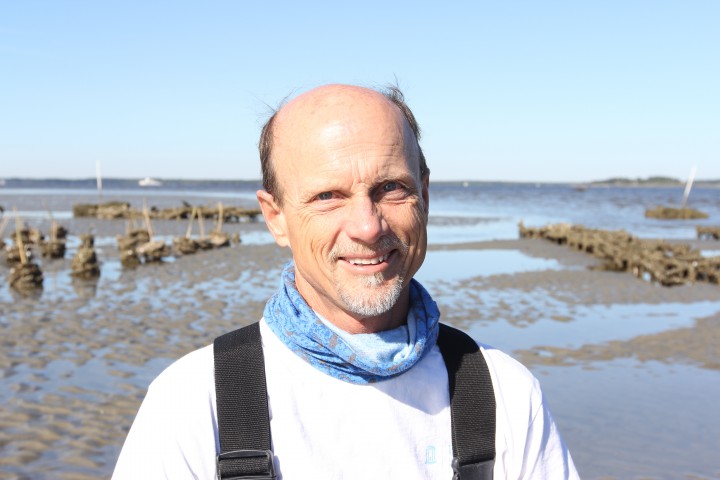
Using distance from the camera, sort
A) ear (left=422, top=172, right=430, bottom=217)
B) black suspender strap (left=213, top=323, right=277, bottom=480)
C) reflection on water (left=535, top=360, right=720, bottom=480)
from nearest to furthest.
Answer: black suspender strap (left=213, top=323, right=277, bottom=480)
ear (left=422, top=172, right=430, bottom=217)
reflection on water (left=535, top=360, right=720, bottom=480)

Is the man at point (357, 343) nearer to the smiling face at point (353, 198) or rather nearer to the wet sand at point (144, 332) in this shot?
the smiling face at point (353, 198)

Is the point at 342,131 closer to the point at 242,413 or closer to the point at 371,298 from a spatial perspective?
the point at 371,298

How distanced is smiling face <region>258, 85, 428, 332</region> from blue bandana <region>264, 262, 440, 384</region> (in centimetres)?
7

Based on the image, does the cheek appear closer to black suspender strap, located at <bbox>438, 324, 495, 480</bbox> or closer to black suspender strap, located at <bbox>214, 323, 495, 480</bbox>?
black suspender strap, located at <bbox>214, 323, 495, 480</bbox>

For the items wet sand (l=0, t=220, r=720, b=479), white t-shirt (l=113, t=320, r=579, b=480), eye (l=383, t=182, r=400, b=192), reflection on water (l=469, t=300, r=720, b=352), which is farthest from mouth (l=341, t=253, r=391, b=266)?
reflection on water (l=469, t=300, r=720, b=352)

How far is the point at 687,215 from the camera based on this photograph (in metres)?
47.3

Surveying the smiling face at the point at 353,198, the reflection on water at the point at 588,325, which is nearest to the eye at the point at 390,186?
the smiling face at the point at 353,198

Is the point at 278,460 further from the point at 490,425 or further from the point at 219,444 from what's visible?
the point at 490,425

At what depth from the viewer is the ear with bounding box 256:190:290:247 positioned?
2.00 metres

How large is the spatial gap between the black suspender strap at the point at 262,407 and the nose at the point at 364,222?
1.15ft

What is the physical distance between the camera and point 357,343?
1801mm

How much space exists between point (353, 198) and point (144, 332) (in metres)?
10.6

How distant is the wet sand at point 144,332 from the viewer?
709cm

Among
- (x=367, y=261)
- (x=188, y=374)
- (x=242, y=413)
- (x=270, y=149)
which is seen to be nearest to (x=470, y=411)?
(x=367, y=261)
